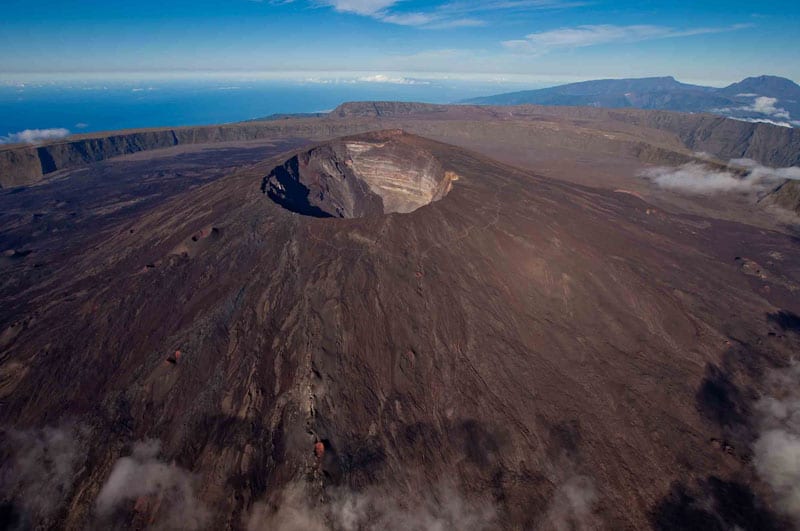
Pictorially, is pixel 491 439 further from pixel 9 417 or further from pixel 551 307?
pixel 9 417

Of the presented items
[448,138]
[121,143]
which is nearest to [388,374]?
[448,138]

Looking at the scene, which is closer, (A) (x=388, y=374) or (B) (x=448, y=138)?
(A) (x=388, y=374)

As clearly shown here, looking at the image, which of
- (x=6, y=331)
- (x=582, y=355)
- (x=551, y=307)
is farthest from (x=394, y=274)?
(x=6, y=331)

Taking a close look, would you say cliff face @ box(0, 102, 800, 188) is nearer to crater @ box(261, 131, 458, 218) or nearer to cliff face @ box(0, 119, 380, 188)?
cliff face @ box(0, 119, 380, 188)

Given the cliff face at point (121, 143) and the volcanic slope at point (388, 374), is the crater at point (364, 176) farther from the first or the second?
the cliff face at point (121, 143)

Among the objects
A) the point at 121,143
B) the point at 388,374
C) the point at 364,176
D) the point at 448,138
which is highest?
the point at 121,143

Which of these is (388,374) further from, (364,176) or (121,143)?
(121,143)
